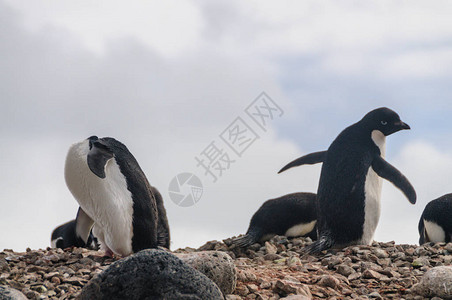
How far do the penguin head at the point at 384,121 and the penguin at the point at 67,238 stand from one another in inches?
158

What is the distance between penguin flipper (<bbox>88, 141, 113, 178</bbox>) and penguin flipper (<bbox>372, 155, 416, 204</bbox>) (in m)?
3.39

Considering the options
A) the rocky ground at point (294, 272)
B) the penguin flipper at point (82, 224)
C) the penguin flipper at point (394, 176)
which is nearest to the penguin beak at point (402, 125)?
the penguin flipper at point (394, 176)

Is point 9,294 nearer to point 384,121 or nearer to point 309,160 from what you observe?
point 309,160

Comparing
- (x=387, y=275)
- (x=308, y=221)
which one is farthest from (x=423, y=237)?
(x=387, y=275)

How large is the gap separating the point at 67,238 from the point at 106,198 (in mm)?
3137

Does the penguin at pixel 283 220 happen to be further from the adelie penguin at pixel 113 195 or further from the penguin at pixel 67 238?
the penguin at pixel 67 238

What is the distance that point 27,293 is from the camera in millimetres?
4348

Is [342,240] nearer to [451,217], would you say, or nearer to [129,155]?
[451,217]

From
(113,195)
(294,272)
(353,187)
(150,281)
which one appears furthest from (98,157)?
(353,187)

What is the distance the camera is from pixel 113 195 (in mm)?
5535

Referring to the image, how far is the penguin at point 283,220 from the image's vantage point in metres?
7.41

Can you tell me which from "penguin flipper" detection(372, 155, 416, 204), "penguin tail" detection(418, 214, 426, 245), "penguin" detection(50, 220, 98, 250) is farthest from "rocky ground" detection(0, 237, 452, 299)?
"penguin" detection(50, 220, 98, 250)

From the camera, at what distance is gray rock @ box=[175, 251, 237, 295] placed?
4133 mm

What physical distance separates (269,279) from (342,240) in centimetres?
241
